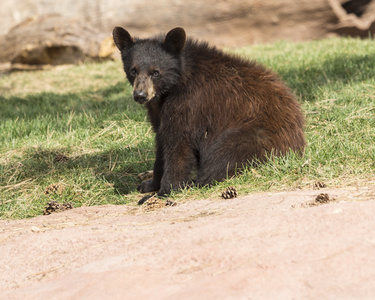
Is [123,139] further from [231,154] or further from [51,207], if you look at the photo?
A: [231,154]

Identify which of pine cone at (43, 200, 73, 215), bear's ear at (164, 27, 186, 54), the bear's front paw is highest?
bear's ear at (164, 27, 186, 54)

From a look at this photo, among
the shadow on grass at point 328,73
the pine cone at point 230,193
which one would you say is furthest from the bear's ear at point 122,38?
the shadow on grass at point 328,73

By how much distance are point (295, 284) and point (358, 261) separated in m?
0.37

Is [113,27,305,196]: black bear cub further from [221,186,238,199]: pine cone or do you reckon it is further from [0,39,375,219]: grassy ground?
[221,186,238,199]: pine cone

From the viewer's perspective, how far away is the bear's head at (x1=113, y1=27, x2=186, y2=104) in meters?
5.15

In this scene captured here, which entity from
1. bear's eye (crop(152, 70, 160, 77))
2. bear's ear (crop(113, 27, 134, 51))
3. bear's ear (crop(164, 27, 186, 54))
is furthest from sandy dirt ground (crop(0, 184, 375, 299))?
bear's ear (crop(113, 27, 134, 51))

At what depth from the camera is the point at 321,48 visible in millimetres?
10852

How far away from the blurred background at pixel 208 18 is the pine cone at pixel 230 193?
9690 mm

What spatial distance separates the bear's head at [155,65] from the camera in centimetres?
515

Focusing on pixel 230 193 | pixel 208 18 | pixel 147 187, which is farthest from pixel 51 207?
pixel 208 18

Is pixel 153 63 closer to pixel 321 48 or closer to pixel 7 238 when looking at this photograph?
pixel 7 238

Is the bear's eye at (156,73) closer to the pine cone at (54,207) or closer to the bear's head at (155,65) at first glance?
the bear's head at (155,65)

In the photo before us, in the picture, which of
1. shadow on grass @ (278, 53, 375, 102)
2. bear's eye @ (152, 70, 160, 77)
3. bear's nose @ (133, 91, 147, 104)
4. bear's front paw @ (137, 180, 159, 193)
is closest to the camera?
bear's nose @ (133, 91, 147, 104)

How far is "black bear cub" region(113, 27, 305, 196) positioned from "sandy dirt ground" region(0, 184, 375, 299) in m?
1.10
